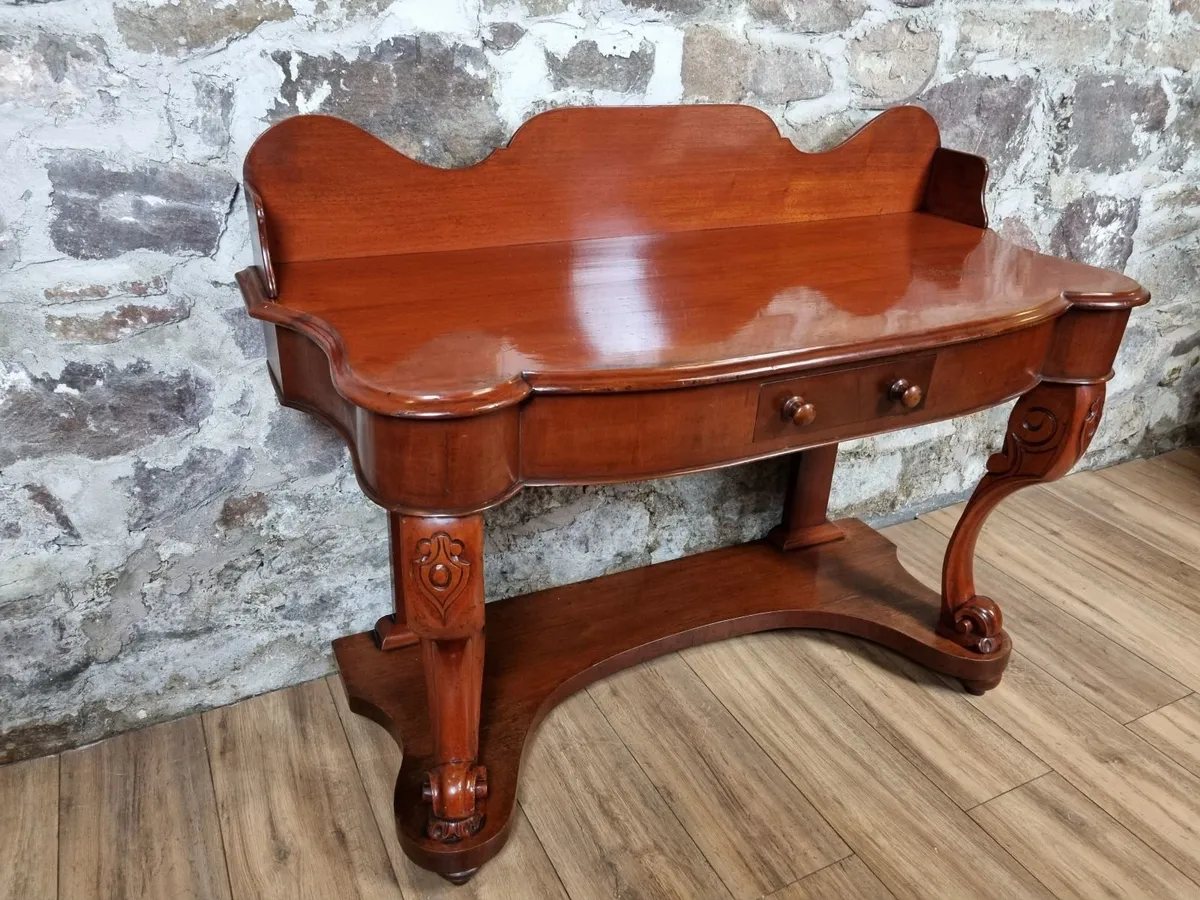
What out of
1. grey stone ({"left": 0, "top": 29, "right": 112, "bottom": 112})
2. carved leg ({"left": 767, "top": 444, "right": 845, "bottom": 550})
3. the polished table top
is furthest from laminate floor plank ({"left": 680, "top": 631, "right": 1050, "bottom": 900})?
grey stone ({"left": 0, "top": 29, "right": 112, "bottom": 112})

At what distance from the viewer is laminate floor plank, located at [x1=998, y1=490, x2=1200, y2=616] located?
7.10 ft

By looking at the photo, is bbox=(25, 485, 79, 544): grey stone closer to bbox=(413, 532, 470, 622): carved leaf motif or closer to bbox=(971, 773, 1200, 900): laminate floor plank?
bbox=(413, 532, 470, 622): carved leaf motif

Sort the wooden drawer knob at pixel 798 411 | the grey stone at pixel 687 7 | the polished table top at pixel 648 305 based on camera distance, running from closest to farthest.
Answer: the polished table top at pixel 648 305
the wooden drawer knob at pixel 798 411
the grey stone at pixel 687 7

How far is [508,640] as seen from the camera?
1.74 metres

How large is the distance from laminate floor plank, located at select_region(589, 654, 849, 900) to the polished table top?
0.77 m

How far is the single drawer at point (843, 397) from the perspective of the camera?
1.19 meters

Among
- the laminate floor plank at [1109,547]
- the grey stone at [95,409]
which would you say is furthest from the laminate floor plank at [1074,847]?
the grey stone at [95,409]

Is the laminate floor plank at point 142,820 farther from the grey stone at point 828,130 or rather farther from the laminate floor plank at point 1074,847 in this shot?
the grey stone at point 828,130

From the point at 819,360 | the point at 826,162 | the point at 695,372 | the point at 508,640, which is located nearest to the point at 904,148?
the point at 826,162

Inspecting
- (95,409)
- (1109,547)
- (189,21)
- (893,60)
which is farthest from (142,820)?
(1109,547)

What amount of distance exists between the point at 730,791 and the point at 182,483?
1007 millimetres

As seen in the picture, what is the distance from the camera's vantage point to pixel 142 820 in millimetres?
1469

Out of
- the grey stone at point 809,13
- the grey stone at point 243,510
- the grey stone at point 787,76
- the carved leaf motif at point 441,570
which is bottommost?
the grey stone at point 243,510

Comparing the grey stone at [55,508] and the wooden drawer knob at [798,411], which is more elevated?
the wooden drawer knob at [798,411]
